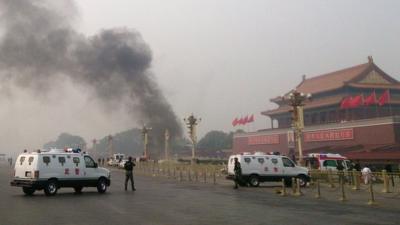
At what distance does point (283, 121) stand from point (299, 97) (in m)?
47.4

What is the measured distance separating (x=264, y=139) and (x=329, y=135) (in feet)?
58.3

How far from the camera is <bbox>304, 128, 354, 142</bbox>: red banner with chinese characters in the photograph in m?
60.8

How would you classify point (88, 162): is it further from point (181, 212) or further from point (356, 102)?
point (356, 102)

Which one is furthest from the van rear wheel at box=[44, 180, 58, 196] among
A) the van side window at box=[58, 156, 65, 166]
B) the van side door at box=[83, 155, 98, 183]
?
the van side door at box=[83, 155, 98, 183]

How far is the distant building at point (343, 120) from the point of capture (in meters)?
55.1

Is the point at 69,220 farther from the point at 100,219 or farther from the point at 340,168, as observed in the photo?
the point at 340,168

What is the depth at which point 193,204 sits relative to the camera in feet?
56.6

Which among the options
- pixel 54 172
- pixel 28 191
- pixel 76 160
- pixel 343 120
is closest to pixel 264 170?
pixel 76 160

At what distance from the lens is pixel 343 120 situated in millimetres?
67750

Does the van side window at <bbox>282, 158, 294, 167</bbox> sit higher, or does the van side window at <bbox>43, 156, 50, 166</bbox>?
the van side window at <bbox>43, 156, 50, 166</bbox>

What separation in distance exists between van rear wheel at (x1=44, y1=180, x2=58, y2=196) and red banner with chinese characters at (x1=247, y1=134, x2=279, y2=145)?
58.2 metres

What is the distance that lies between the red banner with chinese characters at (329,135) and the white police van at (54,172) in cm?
4481

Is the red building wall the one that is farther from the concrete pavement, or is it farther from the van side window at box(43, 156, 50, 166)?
the van side window at box(43, 156, 50, 166)

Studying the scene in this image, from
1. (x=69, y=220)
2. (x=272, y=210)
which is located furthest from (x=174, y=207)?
(x=69, y=220)
